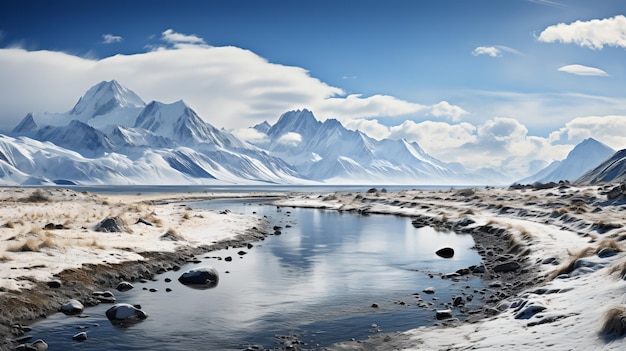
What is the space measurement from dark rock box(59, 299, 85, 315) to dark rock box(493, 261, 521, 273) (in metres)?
24.9

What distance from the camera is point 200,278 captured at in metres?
29.2

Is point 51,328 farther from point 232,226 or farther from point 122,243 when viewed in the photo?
point 232,226

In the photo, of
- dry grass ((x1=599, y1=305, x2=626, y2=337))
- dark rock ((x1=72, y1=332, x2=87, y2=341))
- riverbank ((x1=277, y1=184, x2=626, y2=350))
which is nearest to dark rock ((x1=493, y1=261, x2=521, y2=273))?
riverbank ((x1=277, y1=184, x2=626, y2=350))

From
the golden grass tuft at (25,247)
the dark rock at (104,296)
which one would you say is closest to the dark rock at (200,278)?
the dark rock at (104,296)

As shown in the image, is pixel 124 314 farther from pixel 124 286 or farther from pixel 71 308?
pixel 124 286

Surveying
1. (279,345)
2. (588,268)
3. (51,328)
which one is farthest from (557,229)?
(51,328)

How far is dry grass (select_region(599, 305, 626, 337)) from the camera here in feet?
44.7

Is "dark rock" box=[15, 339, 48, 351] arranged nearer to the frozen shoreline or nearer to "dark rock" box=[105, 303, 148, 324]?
the frozen shoreline

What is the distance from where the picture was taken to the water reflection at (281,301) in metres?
19.4

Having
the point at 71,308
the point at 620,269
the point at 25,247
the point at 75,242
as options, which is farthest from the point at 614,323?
the point at 75,242

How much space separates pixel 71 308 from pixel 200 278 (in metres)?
8.20

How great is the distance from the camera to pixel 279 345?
18.5 m

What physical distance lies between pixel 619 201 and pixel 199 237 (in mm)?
59131

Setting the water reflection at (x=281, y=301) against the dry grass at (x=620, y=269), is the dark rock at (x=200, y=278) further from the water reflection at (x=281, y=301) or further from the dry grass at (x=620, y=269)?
the dry grass at (x=620, y=269)
